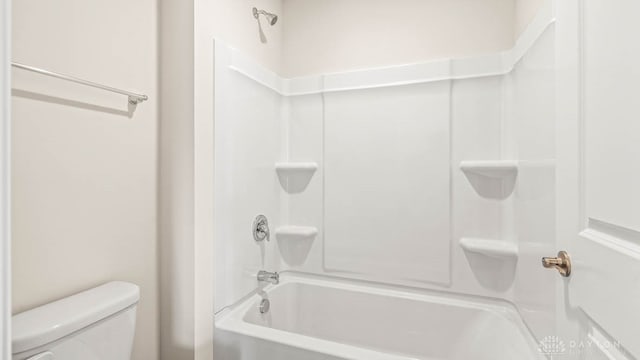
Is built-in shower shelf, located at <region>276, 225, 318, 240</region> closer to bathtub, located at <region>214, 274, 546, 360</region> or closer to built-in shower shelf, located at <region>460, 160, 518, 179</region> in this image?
bathtub, located at <region>214, 274, 546, 360</region>

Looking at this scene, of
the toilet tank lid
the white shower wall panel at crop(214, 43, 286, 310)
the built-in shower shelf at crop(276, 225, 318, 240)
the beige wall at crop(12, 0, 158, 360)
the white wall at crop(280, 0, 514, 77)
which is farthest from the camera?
the built-in shower shelf at crop(276, 225, 318, 240)

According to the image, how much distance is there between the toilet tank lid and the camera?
78cm

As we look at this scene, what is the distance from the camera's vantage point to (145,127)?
4.14 feet

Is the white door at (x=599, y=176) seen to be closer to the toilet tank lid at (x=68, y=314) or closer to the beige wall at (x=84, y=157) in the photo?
the toilet tank lid at (x=68, y=314)

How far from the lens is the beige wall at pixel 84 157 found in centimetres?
89

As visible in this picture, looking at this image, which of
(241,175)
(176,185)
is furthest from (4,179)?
(241,175)

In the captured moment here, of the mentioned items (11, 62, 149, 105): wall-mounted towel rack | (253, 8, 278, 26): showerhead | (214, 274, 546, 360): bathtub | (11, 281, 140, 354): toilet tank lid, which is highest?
(253, 8, 278, 26): showerhead

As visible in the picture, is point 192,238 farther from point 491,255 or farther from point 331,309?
point 491,255

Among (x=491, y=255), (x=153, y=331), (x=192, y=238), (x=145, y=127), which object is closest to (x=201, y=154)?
(x=145, y=127)

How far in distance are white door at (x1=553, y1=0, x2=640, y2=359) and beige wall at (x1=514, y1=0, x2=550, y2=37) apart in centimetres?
47

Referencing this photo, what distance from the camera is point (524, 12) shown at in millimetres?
1437

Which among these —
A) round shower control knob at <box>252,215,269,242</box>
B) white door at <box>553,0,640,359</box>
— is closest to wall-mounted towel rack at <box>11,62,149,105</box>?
round shower control knob at <box>252,215,269,242</box>

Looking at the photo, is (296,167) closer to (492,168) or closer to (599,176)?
(492,168)

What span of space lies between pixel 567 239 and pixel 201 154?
1.34 meters
